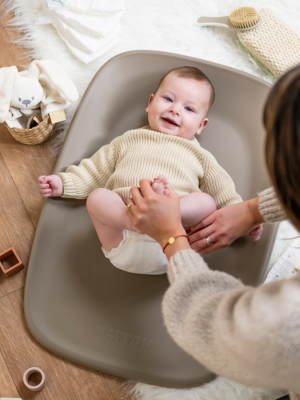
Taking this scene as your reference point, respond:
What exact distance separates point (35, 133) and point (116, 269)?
56cm

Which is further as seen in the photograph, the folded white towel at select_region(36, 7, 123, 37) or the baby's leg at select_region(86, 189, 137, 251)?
the folded white towel at select_region(36, 7, 123, 37)

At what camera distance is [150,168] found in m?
1.06

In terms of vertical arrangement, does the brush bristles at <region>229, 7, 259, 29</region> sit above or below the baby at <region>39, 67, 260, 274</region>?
above

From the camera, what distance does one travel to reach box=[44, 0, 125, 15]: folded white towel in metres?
1.37

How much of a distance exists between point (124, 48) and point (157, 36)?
6.2 inches

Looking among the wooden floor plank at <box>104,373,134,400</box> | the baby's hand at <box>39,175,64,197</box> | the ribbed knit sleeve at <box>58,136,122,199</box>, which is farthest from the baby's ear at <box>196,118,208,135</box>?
the wooden floor plank at <box>104,373,134,400</box>

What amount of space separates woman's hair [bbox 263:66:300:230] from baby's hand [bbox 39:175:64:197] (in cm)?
75

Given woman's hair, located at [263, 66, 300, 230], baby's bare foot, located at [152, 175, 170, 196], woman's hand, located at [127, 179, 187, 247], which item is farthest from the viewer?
baby's bare foot, located at [152, 175, 170, 196]

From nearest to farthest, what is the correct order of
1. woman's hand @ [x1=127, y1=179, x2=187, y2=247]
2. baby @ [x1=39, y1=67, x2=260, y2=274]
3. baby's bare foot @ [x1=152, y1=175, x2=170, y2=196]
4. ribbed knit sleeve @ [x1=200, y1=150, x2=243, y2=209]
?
woman's hand @ [x1=127, y1=179, x2=187, y2=247]
baby's bare foot @ [x1=152, y1=175, x2=170, y2=196]
baby @ [x1=39, y1=67, x2=260, y2=274]
ribbed knit sleeve @ [x1=200, y1=150, x2=243, y2=209]

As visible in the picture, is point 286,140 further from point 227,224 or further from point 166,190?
point 227,224

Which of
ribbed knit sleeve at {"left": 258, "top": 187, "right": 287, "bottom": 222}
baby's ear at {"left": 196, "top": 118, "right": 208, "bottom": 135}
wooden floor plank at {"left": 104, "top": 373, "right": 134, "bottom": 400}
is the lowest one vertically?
wooden floor plank at {"left": 104, "top": 373, "right": 134, "bottom": 400}

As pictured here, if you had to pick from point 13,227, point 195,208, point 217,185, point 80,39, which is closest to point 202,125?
point 217,185

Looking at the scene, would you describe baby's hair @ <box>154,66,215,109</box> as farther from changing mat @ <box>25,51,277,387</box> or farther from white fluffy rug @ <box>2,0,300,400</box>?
white fluffy rug @ <box>2,0,300,400</box>

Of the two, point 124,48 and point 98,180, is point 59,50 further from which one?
point 98,180
